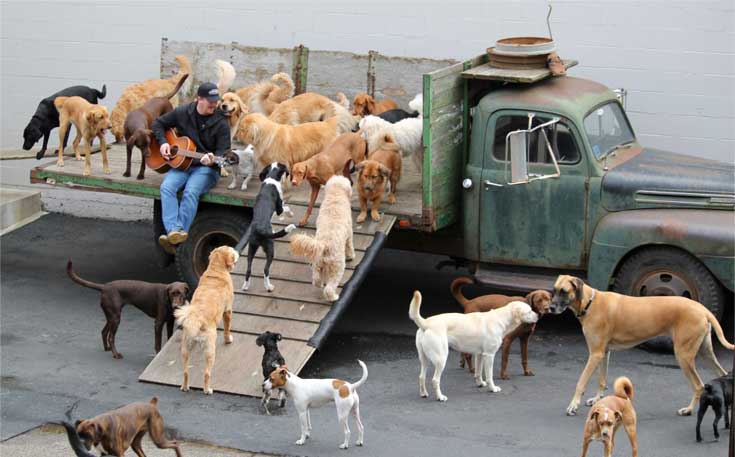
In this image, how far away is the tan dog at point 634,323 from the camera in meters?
9.61

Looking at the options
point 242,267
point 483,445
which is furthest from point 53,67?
point 483,445

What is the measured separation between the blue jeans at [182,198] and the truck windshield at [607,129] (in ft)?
12.7

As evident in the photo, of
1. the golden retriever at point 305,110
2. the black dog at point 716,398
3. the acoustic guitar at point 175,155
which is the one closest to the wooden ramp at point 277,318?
the acoustic guitar at point 175,155

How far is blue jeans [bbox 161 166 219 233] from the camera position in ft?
39.2

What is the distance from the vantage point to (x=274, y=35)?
48.2ft

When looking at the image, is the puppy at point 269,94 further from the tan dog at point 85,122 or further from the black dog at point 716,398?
the black dog at point 716,398

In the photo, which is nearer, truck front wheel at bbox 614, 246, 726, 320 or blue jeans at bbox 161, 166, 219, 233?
truck front wheel at bbox 614, 246, 726, 320

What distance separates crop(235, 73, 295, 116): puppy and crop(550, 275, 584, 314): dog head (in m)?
4.82

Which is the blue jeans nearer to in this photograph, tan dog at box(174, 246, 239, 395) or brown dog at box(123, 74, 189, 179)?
brown dog at box(123, 74, 189, 179)

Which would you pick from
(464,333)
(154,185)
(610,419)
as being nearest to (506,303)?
(464,333)

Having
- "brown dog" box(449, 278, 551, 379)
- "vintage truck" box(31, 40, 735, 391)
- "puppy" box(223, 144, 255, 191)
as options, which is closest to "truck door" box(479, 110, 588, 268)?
"vintage truck" box(31, 40, 735, 391)

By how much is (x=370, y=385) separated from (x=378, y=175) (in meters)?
2.12

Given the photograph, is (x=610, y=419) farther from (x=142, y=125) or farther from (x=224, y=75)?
(x=224, y=75)

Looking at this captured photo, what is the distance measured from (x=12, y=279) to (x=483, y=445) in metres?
6.60
